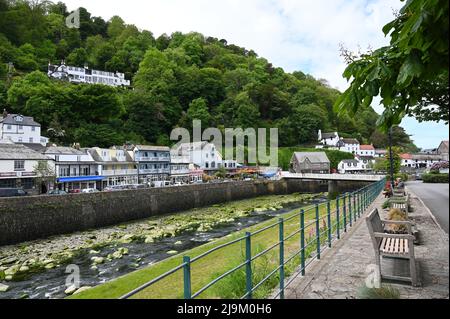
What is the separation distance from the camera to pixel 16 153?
35.3 meters

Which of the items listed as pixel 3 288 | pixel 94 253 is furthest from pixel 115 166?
pixel 3 288

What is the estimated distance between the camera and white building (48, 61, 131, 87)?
8538 centimetres

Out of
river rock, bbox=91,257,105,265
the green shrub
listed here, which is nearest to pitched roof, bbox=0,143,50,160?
river rock, bbox=91,257,105,265

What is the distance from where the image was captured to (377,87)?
8.61 feet

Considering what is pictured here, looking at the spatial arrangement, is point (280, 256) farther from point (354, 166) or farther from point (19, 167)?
point (354, 166)

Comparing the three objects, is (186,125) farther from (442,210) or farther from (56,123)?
(442,210)

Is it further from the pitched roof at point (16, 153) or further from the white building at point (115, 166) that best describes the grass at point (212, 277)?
the white building at point (115, 166)

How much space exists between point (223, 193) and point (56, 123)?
33.5m

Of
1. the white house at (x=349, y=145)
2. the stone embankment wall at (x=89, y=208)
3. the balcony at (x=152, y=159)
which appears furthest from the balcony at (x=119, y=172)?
the white house at (x=349, y=145)

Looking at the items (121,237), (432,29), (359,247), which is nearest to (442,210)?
(432,29)

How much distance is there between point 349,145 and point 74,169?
7608cm

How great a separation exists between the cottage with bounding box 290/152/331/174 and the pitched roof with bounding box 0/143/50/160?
172ft

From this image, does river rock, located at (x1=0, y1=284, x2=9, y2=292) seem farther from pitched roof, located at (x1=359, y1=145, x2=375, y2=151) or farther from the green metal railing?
pitched roof, located at (x1=359, y1=145, x2=375, y2=151)
